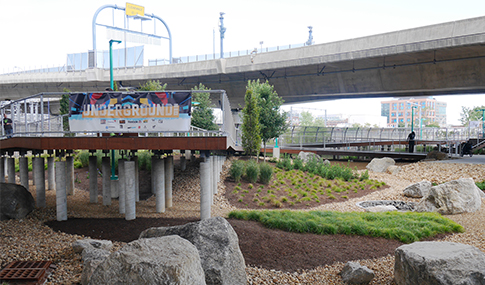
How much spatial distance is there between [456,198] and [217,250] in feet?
34.0

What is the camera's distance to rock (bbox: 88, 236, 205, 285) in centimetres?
461

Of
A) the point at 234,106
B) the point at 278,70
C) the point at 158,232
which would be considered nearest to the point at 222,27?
the point at 234,106

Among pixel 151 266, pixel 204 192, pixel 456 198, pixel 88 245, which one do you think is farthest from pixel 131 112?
pixel 456 198

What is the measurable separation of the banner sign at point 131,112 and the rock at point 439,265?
251 inches

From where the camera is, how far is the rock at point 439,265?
5805 mm

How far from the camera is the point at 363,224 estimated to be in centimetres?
1007

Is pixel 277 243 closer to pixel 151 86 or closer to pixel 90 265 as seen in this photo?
pixel 90 265

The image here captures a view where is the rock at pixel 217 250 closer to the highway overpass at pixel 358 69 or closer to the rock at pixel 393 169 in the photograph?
the rock at pixel 393 169

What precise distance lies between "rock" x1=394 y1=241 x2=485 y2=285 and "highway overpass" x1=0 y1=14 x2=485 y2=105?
19274 mm

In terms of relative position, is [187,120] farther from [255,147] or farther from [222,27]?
[222,27]

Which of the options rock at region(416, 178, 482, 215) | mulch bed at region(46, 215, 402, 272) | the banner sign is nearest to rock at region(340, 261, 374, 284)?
mulch bed at region(46, 215, 402, 272)

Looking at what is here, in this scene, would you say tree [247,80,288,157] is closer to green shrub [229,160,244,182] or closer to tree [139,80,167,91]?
tree [139,80,167,91]

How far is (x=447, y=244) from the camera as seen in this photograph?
6.76 metres

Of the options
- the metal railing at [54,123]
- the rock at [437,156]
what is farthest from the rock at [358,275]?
the rock at [437,156]
